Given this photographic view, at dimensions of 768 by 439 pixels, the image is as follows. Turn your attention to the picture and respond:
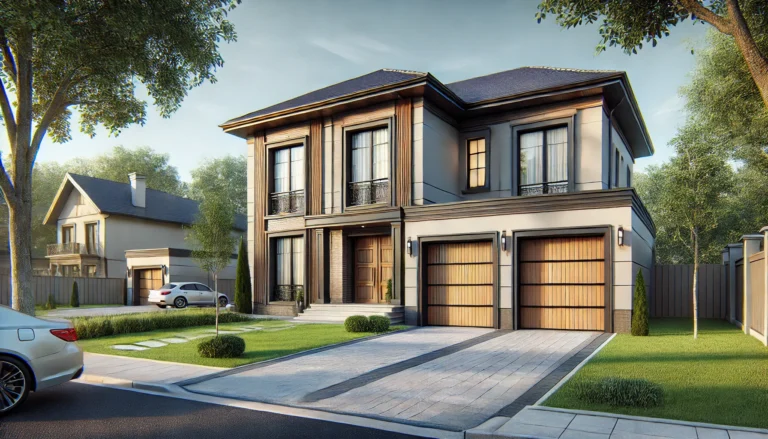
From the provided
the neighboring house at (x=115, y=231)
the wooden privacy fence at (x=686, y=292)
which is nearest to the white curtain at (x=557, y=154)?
the wooden privacy fence at (x=686, y=292)

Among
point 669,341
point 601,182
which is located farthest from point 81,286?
point 669,341

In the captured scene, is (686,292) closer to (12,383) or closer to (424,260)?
(424,260)

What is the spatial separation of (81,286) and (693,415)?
31.3 metres

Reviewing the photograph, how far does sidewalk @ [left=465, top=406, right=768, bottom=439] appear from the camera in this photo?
4.80 metres

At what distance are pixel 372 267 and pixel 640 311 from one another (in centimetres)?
819

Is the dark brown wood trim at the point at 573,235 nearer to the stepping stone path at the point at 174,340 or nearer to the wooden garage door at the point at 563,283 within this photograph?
the wooden garage door at the point at 563,283

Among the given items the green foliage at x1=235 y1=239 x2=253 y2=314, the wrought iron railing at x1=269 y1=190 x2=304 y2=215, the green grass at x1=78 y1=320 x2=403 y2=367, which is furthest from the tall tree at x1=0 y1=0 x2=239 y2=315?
the green foliage at x1=235 y1=239 x2=253 y2=314

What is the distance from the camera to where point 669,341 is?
1100 cm

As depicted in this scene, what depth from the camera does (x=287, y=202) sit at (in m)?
19.0

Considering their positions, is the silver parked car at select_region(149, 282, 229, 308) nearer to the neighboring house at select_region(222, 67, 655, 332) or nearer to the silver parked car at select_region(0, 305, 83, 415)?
the neighboring house at select_region(222, 67, 655, 332)

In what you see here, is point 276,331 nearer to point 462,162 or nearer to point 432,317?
point 432,317

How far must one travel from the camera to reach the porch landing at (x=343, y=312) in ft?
50.3

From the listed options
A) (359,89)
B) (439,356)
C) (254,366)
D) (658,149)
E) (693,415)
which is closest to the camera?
(693,415)

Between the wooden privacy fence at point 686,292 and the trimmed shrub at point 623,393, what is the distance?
13186 millimetres
